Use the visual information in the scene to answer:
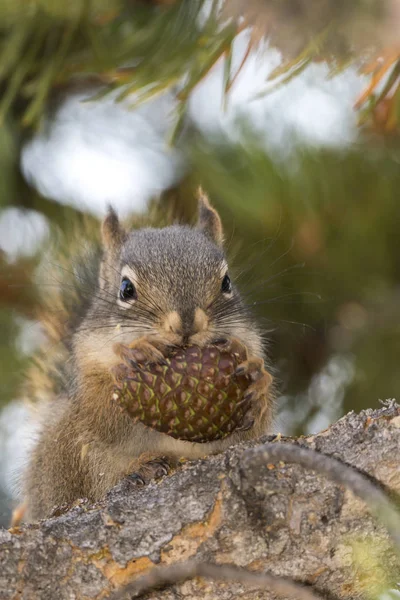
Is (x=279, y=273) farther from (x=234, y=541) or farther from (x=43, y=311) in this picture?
(x=234, y=541)

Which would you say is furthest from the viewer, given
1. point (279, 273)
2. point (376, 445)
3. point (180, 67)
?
point (279, 273)

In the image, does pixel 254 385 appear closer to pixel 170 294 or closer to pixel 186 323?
pixel 186 323

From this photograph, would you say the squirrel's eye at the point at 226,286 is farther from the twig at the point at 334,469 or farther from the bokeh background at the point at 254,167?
the twig at the point at 334,469

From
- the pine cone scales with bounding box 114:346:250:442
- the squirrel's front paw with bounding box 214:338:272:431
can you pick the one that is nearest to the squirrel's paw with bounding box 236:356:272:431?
the squirrel's front paw with bounding box 214:338:272:431

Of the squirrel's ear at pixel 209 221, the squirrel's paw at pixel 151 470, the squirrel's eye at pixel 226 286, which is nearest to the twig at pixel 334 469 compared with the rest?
the squirrel's paw at pixel 151 470

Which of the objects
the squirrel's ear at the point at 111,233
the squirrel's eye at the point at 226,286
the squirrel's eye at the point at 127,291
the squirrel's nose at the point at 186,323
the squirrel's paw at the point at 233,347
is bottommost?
the squirrel's paw at the point at 233,347

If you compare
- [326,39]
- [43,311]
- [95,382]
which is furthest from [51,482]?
[326,39]

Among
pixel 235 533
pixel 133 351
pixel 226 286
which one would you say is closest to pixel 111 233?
pixel 226 286
